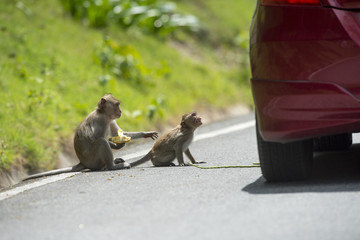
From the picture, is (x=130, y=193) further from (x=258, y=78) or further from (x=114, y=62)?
(x=114, y=62)

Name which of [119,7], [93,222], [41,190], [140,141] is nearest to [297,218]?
[93,222]

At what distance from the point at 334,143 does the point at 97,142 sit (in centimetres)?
240

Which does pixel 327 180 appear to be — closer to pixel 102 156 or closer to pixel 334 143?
pixel 334 143

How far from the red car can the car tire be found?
0.17 m

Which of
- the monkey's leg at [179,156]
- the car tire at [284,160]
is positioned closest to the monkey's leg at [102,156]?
the monkey's leg at [179,156]

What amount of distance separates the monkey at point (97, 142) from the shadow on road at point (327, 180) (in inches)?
80.3

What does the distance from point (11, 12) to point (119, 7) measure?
2610 mm

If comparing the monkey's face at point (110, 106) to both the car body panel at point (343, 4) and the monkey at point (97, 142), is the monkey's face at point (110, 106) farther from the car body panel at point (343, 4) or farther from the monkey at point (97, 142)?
the car body panel at point (343, 4)

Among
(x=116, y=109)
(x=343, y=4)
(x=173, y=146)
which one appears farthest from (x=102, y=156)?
(x=343, y=4)

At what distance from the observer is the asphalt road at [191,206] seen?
4.09 meters

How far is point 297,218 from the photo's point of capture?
13.9ft

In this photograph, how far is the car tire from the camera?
538cm

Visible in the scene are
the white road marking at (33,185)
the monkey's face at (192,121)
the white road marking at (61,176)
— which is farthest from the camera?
the monkey's face at (192,121)

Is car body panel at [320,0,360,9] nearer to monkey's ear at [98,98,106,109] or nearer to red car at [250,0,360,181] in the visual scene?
red car at [250,0,360,181]
